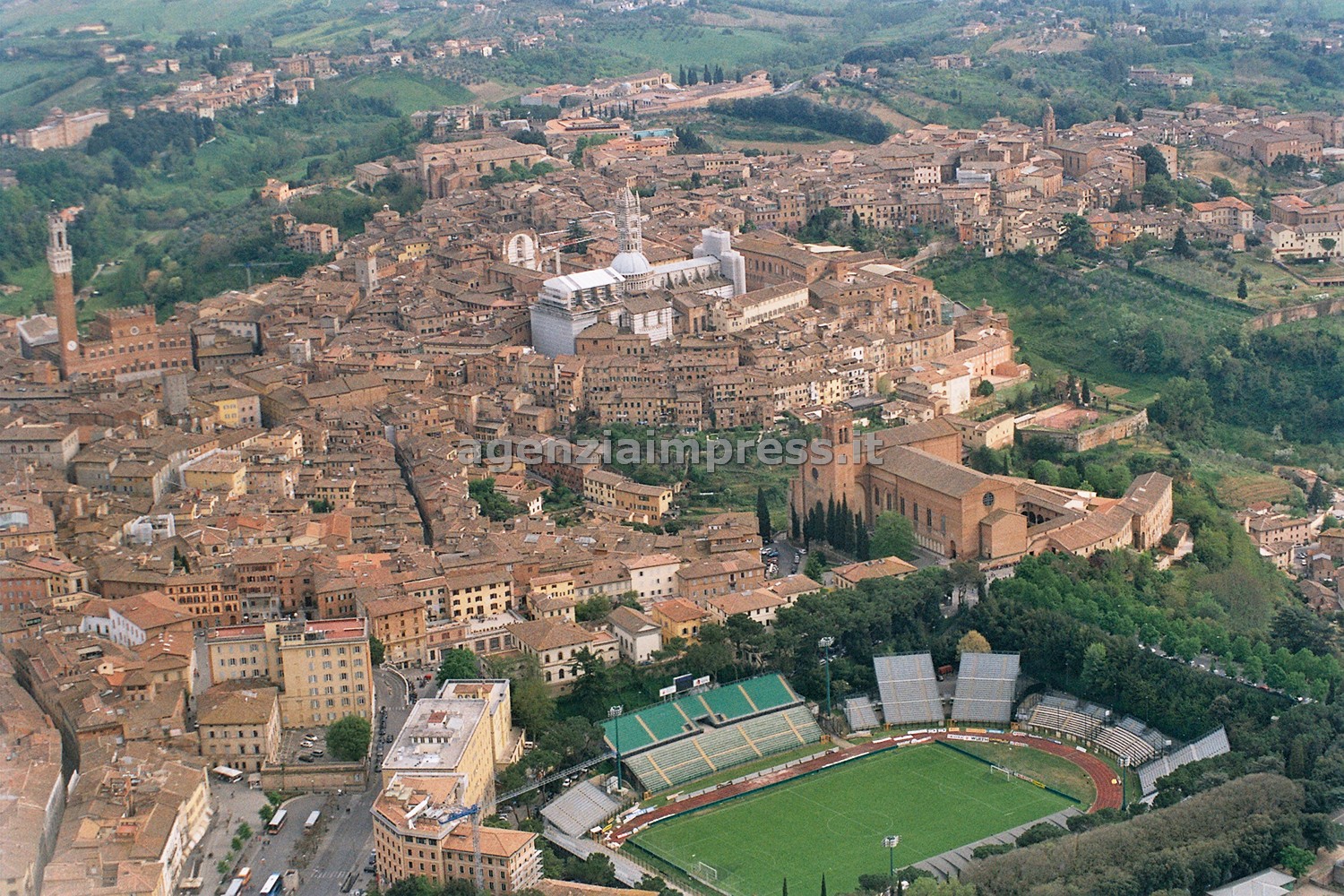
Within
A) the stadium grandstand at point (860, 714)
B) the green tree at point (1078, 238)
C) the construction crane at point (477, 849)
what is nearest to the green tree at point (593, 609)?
the stadium grandstand at point (860, 714)

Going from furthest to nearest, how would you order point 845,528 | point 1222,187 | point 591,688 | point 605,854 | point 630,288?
1. point 1222,187
2. point 630,288
3. point 845,528
4. point 591,688
5. point 605,854

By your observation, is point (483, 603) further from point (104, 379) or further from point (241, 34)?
point (241, 34)

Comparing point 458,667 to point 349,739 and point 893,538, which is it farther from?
point 893,538

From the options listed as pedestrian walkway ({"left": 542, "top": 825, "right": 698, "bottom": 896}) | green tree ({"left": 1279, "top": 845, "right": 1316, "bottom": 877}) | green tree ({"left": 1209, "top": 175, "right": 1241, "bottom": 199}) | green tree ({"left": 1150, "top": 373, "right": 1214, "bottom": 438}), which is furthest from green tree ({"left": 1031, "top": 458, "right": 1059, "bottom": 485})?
green tree ({"left": 1209, "top": 175, "right": 1241, "bottom": 199})

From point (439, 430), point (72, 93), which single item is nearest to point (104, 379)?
point (439, 430)

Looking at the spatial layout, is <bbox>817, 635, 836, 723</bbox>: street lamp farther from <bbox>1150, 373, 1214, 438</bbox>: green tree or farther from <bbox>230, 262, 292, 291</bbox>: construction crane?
<bbox>230, 262, 292, 291</bbox>: construction crane

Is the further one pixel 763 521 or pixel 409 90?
pixel 409 90

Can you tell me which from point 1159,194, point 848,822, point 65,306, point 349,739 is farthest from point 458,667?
point 1159,194
